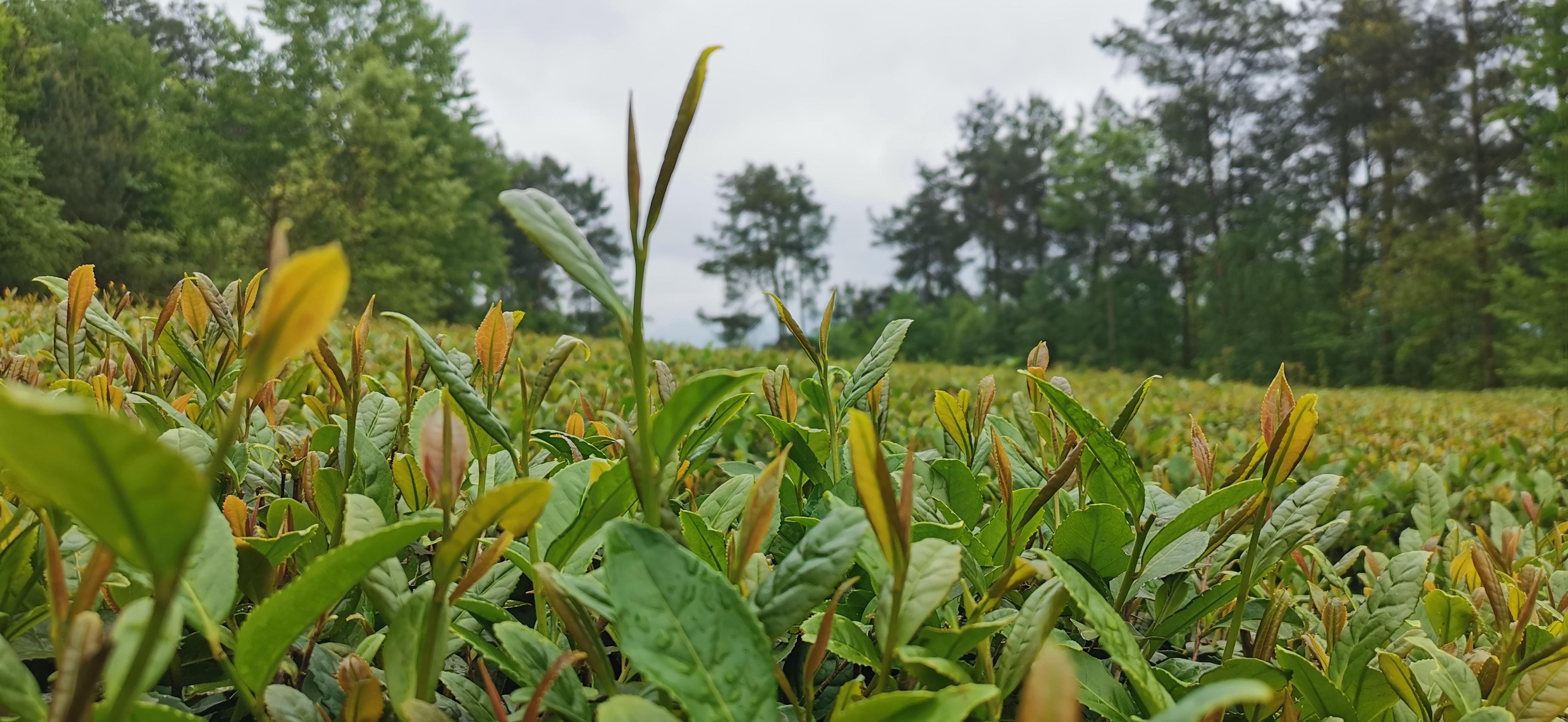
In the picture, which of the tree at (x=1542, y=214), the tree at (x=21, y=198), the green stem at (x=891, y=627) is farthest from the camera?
the tree at (x=1542, y=214)

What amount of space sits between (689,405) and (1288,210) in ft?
106

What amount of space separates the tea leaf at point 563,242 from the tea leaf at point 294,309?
139 millimetres

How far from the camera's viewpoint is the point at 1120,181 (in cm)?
3172

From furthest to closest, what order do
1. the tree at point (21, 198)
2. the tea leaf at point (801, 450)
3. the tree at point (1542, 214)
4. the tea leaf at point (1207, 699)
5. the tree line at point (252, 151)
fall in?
the tree at point (1542, 214) < the tree line at point (252, 151) < the tree at point (21, 198) < the tea leaf at point (801, 450) < the tea leaf at point (1207, 699)

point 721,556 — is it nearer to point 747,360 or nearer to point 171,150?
point 747,360

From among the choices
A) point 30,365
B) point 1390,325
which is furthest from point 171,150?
point 1390,325

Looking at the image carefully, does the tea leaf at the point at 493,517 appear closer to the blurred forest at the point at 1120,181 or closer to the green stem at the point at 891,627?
the green stem at the point at 891,627

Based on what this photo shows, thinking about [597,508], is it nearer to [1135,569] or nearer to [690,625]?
[690,625]

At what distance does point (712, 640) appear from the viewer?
1.52ft

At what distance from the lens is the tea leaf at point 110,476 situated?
0.93ft

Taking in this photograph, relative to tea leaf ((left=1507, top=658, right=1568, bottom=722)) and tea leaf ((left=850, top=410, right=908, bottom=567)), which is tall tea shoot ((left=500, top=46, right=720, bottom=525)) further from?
tea leaf ((left=1507, top=658, right=1568, bottom=722))

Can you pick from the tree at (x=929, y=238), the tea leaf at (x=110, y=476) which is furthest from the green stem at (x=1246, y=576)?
the tree at (x=929, y=238)

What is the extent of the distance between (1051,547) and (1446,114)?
2957cm

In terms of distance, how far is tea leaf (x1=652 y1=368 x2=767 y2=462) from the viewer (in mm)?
522
